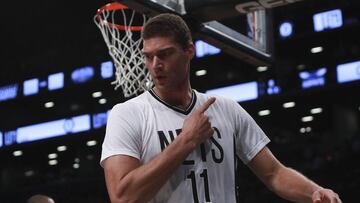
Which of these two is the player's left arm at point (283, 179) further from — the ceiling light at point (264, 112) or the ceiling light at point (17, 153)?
the ceiling light at point (17, 153)

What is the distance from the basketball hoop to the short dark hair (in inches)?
130

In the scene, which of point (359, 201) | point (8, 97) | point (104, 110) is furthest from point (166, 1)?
point (8, 97)

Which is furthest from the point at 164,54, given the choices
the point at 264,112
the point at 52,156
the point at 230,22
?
the point at 52,156

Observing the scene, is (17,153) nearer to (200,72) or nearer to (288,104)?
(200,72)

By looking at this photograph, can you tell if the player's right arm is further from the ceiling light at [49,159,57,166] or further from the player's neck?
the ceiling light at [49,159,57,166]

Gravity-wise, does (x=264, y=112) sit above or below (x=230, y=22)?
below

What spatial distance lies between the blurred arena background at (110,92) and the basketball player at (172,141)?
10.0 m

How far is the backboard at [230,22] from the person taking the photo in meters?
5.58

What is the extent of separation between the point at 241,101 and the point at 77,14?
5.06 meters

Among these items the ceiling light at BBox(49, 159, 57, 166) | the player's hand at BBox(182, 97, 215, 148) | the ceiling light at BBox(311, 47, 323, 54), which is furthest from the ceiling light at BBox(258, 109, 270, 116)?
the player's hand at BBox(182, 97, 215, 148)

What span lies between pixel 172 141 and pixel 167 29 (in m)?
0.46

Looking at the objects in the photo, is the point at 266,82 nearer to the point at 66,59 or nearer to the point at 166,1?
the point at 66,59

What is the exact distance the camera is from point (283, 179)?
9.95 ft

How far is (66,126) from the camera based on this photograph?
1927 cm
